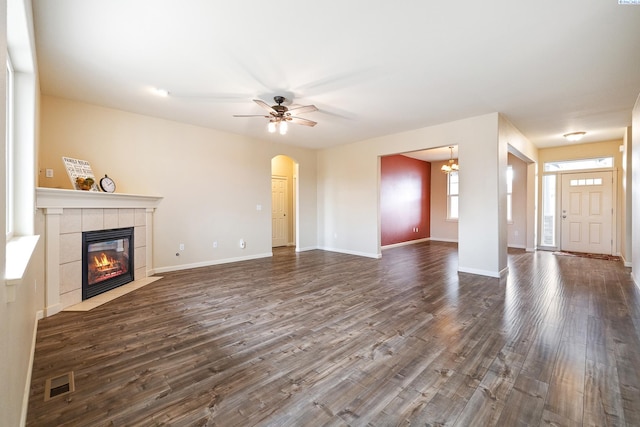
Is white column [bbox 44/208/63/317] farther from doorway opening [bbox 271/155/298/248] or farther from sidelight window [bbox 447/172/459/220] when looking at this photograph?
sidelight window [bbox 447/172/459/220]

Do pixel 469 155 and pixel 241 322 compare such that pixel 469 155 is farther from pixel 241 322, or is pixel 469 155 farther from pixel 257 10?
pixel 241 322

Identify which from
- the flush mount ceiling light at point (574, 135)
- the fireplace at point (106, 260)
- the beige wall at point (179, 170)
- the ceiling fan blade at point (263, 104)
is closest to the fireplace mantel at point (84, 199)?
the fireplace at point (106, 260)

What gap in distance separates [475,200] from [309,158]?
4.26 m

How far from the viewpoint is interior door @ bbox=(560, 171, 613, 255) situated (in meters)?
6.67

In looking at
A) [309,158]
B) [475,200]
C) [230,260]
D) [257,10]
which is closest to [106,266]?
[230,260]

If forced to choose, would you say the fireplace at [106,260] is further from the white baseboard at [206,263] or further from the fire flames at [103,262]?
the white baseboard at [206,263]

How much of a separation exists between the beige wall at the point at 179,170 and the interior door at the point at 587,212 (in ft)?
23.6

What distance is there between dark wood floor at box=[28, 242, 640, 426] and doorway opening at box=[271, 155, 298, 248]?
4312 mm

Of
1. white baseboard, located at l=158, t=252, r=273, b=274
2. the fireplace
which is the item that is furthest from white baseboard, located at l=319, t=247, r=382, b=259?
the fireplace

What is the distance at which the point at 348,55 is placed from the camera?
9.43 ft

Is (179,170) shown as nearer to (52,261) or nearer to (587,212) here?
(52,261)

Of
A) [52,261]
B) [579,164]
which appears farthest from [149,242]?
[579,164]

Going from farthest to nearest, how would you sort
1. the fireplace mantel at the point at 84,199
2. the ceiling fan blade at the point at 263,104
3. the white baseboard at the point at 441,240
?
the white baseboard at the point at 441,240 < the ceiling fan blade at the point at 263,104 < the fireplace mantel at the point at 84,199

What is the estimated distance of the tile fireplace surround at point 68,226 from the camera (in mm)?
3148
